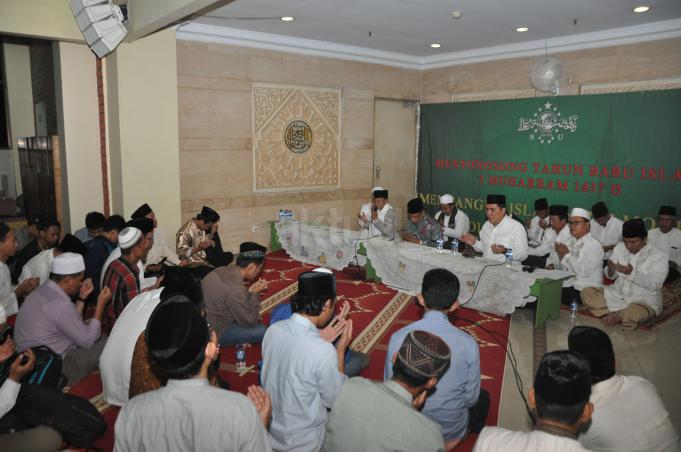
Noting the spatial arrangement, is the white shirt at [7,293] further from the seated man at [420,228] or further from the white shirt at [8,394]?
the seated man at [420,228]

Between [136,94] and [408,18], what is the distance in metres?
3.59

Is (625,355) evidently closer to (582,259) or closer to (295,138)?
(582,259)

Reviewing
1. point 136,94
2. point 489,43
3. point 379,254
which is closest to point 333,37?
point 489,43

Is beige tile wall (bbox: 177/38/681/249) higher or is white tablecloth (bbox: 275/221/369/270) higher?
beige tile wall (bbox: 177/38/681/249)

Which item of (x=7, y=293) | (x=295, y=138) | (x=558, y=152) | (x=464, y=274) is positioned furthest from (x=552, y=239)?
(x=7, y=293)

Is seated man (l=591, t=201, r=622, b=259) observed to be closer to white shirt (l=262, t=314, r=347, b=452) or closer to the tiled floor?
the tiled floor

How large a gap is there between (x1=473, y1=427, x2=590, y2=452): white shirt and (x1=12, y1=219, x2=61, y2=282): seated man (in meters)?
4.63

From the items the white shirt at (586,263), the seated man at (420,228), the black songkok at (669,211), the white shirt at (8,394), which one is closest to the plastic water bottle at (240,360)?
the white shirt at (8,394)

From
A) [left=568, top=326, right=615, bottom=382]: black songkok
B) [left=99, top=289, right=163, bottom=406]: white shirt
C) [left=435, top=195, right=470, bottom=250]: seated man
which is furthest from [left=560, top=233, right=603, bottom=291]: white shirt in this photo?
[left=99, top=289, right=163, bottom=406]: white shirt

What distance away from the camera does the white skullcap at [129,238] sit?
376 centimetres

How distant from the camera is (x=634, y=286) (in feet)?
16.1

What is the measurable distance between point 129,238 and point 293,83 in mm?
4992

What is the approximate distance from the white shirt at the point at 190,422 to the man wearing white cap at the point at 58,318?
6.37ft

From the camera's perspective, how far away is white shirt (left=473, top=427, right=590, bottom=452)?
4.92ft
